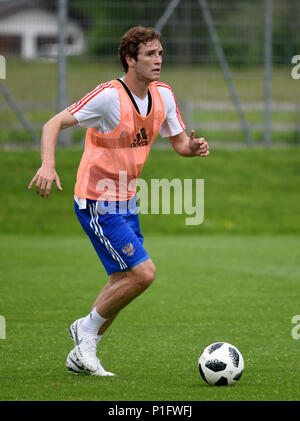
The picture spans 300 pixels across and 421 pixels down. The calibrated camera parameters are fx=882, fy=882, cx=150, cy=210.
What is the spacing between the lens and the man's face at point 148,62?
21.2 feet

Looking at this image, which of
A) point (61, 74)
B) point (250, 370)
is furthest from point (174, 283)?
point (61, 74)

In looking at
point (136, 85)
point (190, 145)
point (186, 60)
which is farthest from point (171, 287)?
point (186, 60)

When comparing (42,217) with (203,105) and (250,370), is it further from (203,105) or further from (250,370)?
(250,370)

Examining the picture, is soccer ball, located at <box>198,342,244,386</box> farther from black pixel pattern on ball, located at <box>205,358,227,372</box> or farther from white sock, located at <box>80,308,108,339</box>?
white sock, located at <box>80,308,108,339</box>

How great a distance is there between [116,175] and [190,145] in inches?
28.8

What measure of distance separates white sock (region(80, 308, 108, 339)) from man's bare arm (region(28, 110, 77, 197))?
107 centimetres

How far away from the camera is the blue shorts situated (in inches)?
251

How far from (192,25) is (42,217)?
18.3ft

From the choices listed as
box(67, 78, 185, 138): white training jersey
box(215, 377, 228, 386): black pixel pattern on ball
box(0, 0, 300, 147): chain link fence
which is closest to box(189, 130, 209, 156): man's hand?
box(67, 78, 185, 138): white training jersey

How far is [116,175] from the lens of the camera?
21.2 feet

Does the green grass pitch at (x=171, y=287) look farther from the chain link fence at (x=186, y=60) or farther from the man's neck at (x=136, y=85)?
the man's neck at (x=136, y=85)


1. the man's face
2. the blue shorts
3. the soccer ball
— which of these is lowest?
the soccer ball

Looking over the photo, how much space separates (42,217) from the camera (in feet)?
54.3

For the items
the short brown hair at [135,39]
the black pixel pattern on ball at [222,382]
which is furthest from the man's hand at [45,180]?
the black pixel pattern on ball at [222,382]
